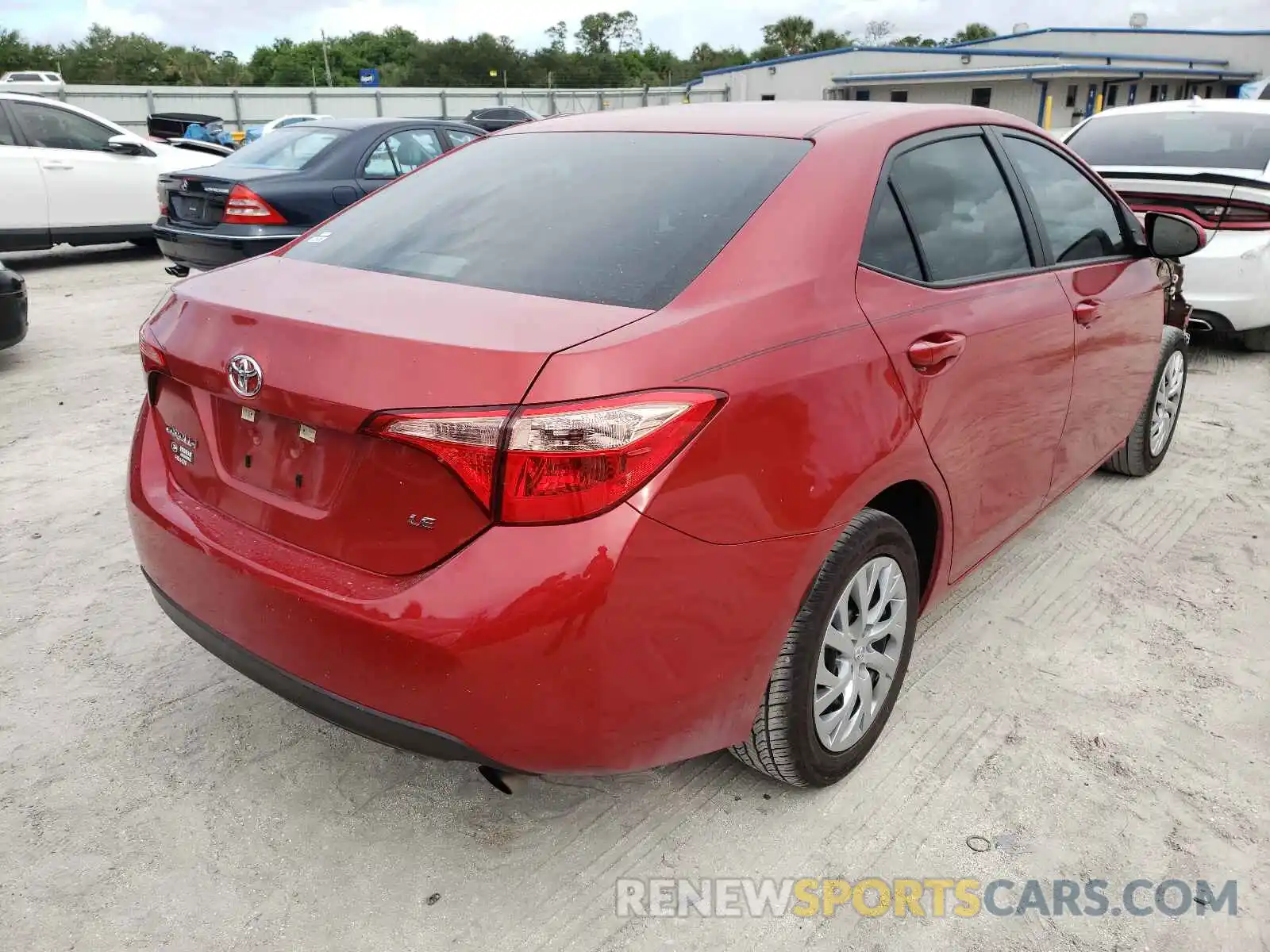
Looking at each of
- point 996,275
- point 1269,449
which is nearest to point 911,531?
point 996,275

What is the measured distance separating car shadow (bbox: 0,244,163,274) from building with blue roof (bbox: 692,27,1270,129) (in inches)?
1167

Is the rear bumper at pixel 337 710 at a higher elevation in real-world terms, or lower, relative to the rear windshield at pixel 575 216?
lower

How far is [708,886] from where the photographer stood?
2.22 m

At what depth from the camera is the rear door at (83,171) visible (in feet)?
31.5

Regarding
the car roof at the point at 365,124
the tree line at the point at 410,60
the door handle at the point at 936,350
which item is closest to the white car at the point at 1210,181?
the door handle at the point at 936,350

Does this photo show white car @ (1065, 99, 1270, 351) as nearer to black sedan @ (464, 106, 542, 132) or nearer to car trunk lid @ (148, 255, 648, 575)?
car trunk lid @ (148, 255, 648, 575)

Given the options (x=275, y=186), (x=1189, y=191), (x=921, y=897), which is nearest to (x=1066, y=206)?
(x=921, y=897)

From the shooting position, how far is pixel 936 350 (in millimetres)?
2447

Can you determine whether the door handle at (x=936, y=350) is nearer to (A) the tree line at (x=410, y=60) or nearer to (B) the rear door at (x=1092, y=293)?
(B) the rear door at (x=1092, y=293)

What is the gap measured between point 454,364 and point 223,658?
959 millimetres

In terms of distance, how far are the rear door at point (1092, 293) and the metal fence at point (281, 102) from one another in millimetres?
25714

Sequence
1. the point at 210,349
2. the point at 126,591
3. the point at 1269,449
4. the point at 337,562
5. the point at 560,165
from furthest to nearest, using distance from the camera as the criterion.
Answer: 1. the point at 1269,449
2. the point at 126,591
3. the point at 560,165
4. the point at 210,349
5. the point at 337,562

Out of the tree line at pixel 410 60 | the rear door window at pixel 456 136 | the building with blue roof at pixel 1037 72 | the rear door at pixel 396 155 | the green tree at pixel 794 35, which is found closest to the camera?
the rear door at pixel 396 155

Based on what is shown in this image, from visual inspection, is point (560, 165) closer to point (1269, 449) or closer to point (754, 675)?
point (754, 675)
